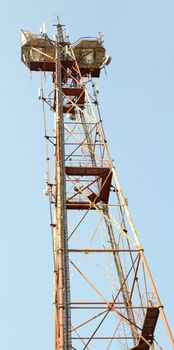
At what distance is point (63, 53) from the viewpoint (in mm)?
33938

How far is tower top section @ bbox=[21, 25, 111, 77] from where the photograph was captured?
3400 cm

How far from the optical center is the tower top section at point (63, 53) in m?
34.0

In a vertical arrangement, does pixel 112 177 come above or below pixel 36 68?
below

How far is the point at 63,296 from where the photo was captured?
19.4 metres

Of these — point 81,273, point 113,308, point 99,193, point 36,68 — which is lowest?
point 113,308

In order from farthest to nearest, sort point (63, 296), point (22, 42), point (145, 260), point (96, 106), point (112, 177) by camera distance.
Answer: point (22, 42), point (96, 106), point (112, 177), point (145, 260), point (63, 296)

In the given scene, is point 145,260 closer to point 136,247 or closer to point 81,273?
point 136,247

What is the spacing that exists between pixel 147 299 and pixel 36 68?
18.6 metres

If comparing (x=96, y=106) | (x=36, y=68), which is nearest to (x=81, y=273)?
(x=96, y=106)

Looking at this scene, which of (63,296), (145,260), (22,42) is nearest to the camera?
(63,296)

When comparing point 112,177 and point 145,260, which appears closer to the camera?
point 145,260

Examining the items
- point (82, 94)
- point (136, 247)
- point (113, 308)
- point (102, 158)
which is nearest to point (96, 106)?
point (82, 94)

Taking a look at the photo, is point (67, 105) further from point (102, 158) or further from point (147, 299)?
point (147, 299)

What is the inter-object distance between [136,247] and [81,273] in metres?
2.26
